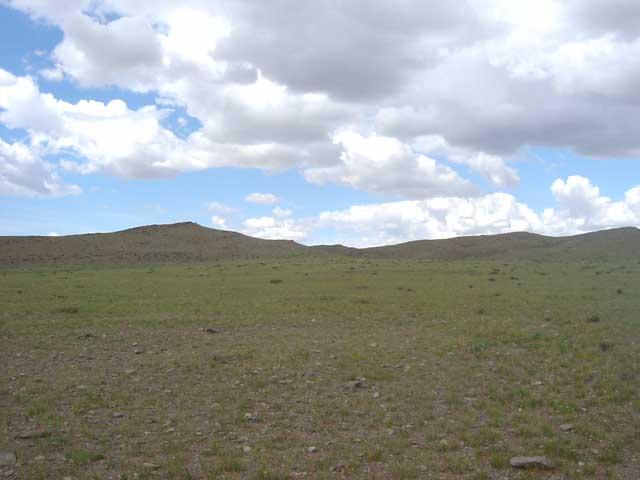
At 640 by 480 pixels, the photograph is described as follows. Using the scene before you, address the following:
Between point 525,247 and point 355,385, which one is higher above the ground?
point 525,247

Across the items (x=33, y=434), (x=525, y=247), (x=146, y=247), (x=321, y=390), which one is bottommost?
(x=321, y=390)

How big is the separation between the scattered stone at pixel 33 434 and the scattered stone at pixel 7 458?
0.60 metres

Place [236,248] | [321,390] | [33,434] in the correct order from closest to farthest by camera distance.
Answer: [33,434]
[321,390]
[236,248]

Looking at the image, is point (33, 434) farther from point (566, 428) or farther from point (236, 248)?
point (236, 248)

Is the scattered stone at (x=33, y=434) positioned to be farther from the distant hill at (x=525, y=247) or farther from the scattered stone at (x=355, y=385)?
the distant hill at (x=525, y=247)

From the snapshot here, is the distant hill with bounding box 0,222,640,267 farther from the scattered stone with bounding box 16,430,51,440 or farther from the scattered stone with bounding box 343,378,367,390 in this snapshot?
the scattered stone with bounding box 16,430,51,440

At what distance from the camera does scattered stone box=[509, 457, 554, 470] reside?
760 centimetres

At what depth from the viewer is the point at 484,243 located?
95.1 m

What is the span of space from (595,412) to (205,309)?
1672cm

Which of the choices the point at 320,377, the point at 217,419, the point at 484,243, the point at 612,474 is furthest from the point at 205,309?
the point at 484,243

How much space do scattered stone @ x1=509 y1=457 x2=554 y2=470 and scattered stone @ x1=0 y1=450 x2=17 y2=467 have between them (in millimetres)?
6707

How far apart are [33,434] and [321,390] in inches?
200

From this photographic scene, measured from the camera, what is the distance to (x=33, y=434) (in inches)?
362

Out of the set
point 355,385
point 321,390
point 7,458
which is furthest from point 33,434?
point 355,385
